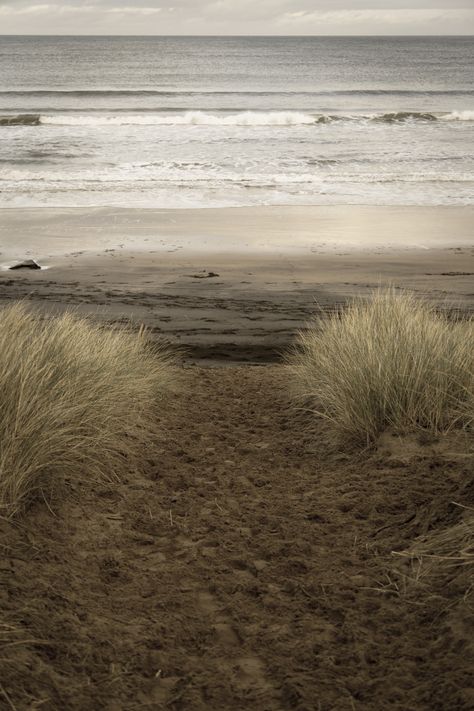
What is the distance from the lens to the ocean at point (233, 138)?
18078 mm

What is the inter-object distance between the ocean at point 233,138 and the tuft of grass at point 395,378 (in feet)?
37.7

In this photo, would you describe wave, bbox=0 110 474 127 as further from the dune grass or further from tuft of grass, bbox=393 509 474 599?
tuft of grass, bbox=393 509 474 599

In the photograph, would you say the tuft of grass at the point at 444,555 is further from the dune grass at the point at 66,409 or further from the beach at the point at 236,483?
the dune grass at the point at 66,409

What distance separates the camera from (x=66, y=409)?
4152 millimetres

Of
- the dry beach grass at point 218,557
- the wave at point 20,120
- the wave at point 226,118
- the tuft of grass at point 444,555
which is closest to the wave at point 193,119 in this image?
the wave at point 226,118

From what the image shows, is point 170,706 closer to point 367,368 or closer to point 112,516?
point 112,516

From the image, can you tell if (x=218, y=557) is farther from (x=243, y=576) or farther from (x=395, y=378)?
(x=395, y=378)

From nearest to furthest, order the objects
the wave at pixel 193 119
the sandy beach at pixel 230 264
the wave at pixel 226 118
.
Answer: the sandy beach at pixel 230 264 → the wave at pixel 226 118 → the wave at pixel 193 119

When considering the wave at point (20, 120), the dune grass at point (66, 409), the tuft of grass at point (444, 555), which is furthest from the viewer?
the wave at point (20, 120)

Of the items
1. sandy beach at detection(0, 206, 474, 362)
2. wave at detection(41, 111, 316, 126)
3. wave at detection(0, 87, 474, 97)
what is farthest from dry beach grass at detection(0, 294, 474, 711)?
wave at detection(0, 87, 474, 97)

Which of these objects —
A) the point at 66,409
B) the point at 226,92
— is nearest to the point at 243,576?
the point at 66,409

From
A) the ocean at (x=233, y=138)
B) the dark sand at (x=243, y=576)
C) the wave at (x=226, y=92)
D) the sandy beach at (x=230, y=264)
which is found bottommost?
the dark sand at (x=243, y=576)

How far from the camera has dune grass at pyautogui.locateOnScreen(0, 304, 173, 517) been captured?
3664mm

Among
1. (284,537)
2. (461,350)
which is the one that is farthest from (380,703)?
(461,350)
